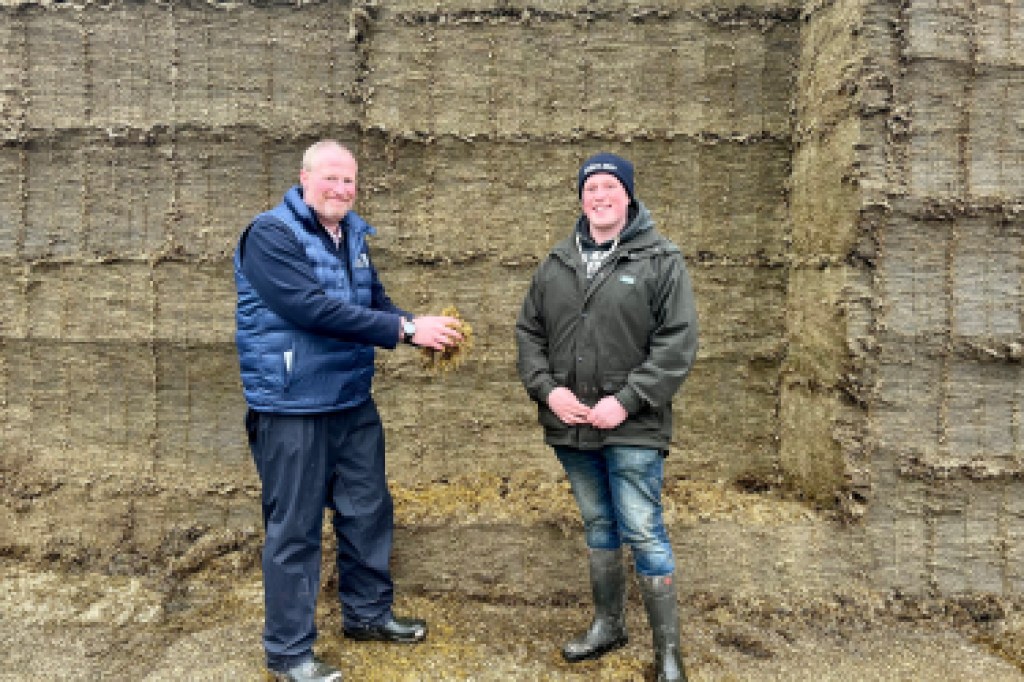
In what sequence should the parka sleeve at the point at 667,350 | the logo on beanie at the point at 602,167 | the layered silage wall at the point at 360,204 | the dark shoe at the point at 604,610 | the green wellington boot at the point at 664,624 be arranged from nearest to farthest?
the parka sleeve at the point at 667,350 → the logo on beanie at the point at 602,167 → the green wellington boot at the point at 664,624 → the dark shoe at the point at 604,610 → the layered silage wall at the point at 360,204

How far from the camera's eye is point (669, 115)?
4414 mm

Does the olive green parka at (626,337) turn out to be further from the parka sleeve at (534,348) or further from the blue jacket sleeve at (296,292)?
the blue jacket sleeve at (296,292)

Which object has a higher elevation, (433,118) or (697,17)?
(697,17)

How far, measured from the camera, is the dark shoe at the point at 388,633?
12.0ft

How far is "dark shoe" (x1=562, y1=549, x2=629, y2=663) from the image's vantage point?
3.46 metres

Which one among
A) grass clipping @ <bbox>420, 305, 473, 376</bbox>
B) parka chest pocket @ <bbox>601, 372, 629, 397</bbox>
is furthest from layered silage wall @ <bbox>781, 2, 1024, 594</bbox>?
grass clipping @ <bbox>420, 305, 473, 376</bbox>

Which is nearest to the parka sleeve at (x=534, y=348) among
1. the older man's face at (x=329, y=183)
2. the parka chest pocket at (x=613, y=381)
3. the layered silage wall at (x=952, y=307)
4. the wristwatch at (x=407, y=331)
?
the parka chest pocket at (x=613, y=381)

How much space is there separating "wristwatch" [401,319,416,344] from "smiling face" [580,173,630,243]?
96cm

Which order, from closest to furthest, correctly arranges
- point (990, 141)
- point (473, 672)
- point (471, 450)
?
point (473, 672) < point (990, 141) < point (471, 450)

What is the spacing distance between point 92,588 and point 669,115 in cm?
451

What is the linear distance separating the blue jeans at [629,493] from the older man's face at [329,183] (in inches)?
60.8

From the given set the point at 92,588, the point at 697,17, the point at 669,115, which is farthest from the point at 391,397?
the point at 697,17

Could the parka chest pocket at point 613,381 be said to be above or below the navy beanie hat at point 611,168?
below

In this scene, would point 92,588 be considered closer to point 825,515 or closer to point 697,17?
point 825,515
